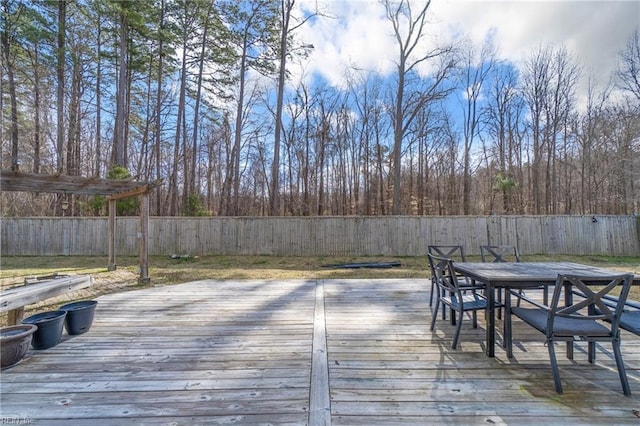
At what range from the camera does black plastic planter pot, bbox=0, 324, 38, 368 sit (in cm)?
209

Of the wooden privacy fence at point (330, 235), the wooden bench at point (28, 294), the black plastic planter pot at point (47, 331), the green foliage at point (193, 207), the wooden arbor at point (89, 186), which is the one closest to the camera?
the black plastic planter pot at point (47, 331)

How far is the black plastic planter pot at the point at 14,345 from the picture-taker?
6.87 feet

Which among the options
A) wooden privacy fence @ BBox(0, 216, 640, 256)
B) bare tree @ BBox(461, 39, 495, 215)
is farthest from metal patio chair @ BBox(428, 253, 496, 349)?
bare tree @ BBox(461, 39, 495, 215)

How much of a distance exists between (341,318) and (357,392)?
1.50m

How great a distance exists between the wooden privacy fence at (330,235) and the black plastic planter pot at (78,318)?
789 cm

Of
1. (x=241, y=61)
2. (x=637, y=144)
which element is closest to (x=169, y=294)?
(x=241, y=61)

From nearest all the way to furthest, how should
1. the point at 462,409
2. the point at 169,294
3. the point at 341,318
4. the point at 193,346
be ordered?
the point at 462,409, the point at 193,346, the point at 341,318, the point at 169,294

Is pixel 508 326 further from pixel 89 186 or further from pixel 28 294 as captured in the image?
pixel 89 186

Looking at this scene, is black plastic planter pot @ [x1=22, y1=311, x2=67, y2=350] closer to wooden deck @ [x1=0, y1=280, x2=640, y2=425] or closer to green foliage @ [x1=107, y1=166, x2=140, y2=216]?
wooden deck @ [x1=0, y1=280, x2=640, y2=425]

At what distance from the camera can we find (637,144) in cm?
1174

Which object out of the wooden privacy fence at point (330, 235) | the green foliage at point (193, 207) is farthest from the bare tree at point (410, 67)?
the green foliage at point (193, 207)

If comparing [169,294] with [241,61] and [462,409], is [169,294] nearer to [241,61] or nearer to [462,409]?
[462,409]

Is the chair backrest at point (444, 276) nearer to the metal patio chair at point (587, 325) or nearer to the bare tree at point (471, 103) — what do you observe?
the metal patio chair at point (587, 325)

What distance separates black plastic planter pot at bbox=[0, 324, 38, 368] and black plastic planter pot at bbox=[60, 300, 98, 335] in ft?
1.38
